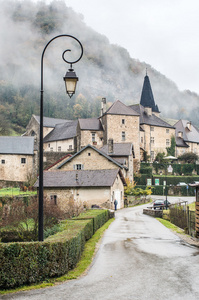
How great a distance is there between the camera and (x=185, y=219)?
19656 millimetres

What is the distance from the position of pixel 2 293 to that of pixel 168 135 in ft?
217

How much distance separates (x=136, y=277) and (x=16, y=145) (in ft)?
159

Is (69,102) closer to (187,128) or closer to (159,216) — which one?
(187,128)

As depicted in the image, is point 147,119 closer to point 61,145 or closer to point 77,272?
point 61,145

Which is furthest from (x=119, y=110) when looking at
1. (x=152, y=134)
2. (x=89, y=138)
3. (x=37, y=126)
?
(x=37, y=126)

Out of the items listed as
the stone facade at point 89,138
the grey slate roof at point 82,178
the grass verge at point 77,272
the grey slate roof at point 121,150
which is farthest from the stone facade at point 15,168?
the grass verge at point 77,272

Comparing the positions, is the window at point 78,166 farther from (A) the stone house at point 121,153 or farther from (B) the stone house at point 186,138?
(B) the stone house at point 186,138

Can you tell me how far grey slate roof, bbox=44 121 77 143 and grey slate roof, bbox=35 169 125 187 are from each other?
1221 inches

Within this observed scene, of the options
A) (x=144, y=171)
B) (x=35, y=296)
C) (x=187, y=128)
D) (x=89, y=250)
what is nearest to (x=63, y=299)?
(x=35, y=296)

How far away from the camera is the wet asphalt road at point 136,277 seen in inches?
290

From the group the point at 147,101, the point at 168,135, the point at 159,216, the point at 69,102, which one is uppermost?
the point at 69,102

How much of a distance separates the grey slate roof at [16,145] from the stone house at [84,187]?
62.7 ft

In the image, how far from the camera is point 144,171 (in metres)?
58.2

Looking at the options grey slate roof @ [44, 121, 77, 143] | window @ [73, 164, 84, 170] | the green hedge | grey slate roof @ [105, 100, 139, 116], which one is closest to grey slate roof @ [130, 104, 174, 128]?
grey slate roof @ [105, 100, 139, 116]
